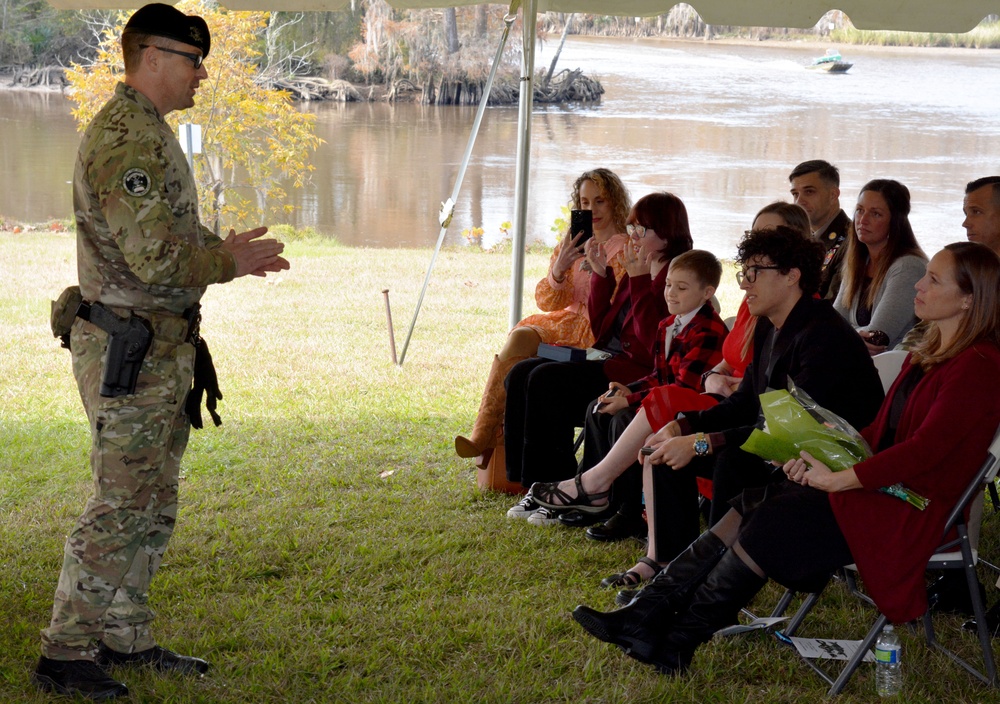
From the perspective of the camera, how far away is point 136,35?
248 cm

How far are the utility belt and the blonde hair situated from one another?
6.66 feet

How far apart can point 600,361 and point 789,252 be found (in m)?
1.35

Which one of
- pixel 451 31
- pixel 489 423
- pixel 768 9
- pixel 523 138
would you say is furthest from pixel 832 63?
pixel 489 423

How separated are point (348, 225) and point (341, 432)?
14.3 metres

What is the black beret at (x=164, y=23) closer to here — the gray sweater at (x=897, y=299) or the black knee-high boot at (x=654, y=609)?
the black knee-high boot at (x=654, y=609)

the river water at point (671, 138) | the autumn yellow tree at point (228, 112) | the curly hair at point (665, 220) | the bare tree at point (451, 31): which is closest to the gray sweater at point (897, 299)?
the curly hair at point (665, 220)

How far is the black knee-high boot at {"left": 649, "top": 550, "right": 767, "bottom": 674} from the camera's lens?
2.72 m

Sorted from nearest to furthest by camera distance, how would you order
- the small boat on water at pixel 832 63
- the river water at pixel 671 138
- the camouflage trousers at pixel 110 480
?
the camouflage trousers at pixel 110 480
the river water at pixel 671 138
the small boat on water at pixel 832 63

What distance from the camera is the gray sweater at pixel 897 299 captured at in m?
3.89

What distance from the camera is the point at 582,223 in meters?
4.48

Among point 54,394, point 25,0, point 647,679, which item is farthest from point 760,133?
point 647,679

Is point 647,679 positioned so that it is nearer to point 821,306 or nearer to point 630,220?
point 821,306

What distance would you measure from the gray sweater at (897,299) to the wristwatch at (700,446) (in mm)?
1096

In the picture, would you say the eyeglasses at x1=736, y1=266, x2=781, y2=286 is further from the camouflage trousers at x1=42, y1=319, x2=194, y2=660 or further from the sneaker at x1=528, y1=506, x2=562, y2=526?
the camouflage trousers at x1=42, y1=319, x2=194, y2=660
